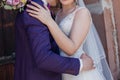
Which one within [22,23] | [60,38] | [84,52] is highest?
[22,23]

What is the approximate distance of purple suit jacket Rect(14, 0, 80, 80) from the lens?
6.72ft

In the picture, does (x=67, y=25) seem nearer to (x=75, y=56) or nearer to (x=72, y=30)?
(x=72, y=30)

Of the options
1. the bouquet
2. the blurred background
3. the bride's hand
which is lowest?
the blurred background

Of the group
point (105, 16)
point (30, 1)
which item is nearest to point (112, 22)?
point (105, 16)

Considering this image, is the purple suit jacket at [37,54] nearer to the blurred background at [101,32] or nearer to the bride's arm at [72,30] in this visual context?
the bride's arm at [72,30]

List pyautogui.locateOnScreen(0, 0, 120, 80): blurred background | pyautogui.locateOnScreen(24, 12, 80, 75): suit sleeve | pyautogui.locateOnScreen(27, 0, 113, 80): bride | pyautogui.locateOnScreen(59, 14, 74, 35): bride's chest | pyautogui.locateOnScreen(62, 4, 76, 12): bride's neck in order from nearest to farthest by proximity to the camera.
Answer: pyautogui.locateOnScreen(24, 12, 80, 75): suit sleeve
pyautogui.locateOnScreen(27, 0, 113, 80): bride
pyautogui.locateOnScreen(59, 14, 74, 35): bride's chest
pyautogui.locateOnScreen(62, 4, 76, 12): bride's neck
pyautogui.locateOnScreen(0, 0, 120, 80): blurred background

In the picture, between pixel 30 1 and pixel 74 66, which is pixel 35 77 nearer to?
pixel 74 66

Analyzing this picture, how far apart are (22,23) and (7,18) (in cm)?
136

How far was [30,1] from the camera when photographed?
85.4 inches

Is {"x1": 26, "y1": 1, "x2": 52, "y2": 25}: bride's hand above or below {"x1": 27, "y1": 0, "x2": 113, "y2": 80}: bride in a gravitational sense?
above

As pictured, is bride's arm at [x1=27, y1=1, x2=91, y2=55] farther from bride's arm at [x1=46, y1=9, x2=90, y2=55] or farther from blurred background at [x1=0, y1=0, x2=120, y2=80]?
blurred background at [x1=0, y1=0, x2=120, y2=80]

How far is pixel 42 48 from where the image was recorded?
2.04 meters

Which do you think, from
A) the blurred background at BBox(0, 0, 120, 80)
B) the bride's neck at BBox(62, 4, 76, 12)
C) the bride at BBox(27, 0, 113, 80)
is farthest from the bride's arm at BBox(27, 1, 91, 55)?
the blurred background at BBox(0, 0, 120, 80)

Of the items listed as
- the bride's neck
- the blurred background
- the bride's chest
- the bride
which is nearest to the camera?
the bride
